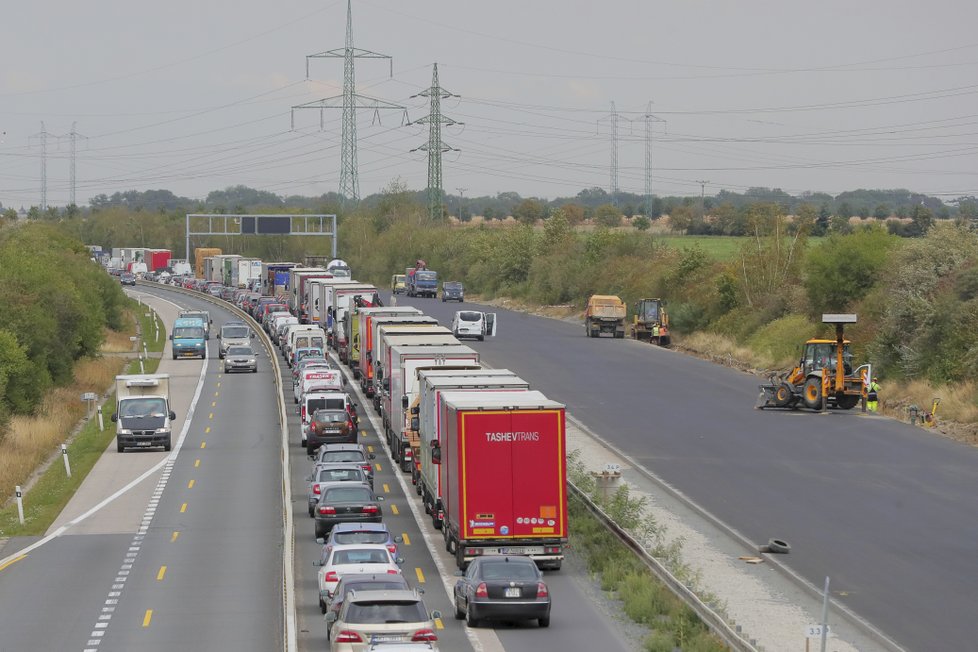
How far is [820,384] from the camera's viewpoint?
57031 millimetres

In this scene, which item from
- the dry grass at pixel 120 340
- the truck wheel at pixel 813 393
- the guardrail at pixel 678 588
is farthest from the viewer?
the dry grass at pixel 120 340

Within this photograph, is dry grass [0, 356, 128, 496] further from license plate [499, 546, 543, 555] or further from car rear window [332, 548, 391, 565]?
car rear window [332, 548, 391, 565]

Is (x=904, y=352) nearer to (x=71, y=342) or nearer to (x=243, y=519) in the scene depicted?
(x=243, y=519)

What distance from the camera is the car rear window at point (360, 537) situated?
2834cm

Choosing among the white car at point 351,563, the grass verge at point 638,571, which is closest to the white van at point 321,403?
the grass verge at point 638,571

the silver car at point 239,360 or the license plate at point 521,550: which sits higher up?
the silver car at point 239,360

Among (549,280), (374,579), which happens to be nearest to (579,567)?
(374,579)

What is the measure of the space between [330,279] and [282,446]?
148ft

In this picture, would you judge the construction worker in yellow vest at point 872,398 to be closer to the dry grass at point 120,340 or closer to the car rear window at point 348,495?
the car rear window at point 348,495

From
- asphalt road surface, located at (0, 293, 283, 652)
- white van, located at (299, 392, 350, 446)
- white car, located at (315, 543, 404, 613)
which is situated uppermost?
white van, located at (299, 392, 350, 446)

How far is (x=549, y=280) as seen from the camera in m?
130

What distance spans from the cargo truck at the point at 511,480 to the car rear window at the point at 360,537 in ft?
7.94

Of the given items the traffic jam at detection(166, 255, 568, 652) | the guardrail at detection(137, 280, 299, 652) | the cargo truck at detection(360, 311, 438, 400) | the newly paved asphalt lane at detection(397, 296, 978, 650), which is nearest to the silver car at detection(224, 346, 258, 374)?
the guardrail at detection(137, 280, 299, 652)

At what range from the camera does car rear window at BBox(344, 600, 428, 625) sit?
21656 mm
